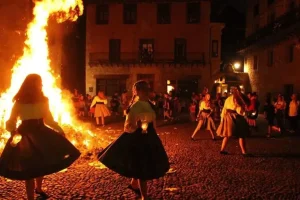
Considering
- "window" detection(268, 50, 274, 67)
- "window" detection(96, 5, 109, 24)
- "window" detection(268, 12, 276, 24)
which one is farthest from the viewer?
"window" detection(96, 5, 109, 24)

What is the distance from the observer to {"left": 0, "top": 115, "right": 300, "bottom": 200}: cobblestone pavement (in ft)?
18.4

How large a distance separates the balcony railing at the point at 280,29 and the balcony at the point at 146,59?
5.16 meters

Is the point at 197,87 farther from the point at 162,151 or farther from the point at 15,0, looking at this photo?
the point at 162,151

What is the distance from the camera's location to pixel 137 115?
198 inches

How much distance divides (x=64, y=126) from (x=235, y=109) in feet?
16.3

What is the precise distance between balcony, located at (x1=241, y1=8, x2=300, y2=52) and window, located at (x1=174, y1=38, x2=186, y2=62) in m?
5.78

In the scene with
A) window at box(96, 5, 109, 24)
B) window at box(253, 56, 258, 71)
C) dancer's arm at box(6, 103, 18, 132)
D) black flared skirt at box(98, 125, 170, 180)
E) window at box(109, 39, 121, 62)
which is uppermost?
window at box(96, 5, 109, 24)

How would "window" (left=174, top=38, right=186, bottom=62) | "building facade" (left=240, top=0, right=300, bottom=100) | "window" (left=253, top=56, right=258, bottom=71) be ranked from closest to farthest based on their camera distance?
1. "building facade" (left=240, top=0, right=300, bottom=100)
2. "window" (left=253, top=56, right=258, bottom=71)
3. "window" (left=174, top=38, right=186, bottom=62)

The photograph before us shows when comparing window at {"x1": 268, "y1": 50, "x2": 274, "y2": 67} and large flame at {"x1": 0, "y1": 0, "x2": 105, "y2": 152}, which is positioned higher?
window at {"x1": 268, "y1": 50, "x2": 274, "y2": 67}

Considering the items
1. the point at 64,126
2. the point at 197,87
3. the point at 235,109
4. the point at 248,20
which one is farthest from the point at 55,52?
the point at 235,109

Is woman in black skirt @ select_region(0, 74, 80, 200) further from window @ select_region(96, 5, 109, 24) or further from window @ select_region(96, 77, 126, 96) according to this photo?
window @ select_region(96, 5, 109, 24)

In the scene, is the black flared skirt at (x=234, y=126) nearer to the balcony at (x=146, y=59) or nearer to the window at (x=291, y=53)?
the window at (x=291, y=53)

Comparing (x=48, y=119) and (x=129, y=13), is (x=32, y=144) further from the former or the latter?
(x=129, y=13)

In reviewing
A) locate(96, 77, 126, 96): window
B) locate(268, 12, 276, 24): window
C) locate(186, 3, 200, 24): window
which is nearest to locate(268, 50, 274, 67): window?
locate(268, 12, 276, 24): window
